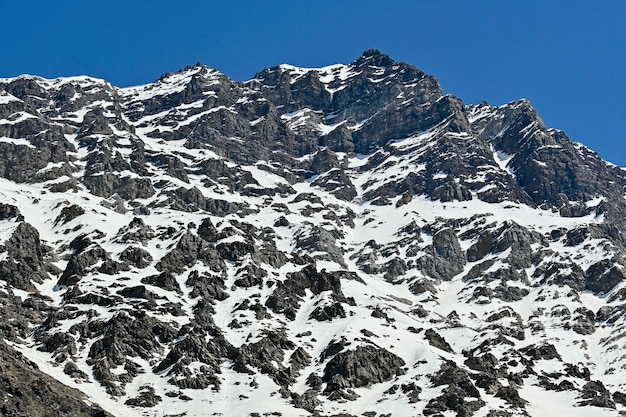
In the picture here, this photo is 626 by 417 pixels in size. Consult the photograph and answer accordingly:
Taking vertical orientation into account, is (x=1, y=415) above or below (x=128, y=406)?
below

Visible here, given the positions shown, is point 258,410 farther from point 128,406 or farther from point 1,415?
point 1,415

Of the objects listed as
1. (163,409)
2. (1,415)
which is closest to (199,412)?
(163,409)

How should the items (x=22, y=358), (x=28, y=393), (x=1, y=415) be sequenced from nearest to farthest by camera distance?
1. (x=1, y=415)
2. (x=28, y=393)
3. (x=22, y=358)

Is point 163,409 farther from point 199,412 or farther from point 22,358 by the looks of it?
point 22,358

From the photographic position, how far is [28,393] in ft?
530

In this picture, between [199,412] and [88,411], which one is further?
[199,412]

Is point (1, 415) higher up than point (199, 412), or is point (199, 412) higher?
point (199, 412)

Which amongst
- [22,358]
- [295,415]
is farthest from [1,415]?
[295,415]

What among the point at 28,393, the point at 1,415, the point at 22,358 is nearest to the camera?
the point at 1,415

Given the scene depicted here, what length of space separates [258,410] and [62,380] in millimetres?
44471

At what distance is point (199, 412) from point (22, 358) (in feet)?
132

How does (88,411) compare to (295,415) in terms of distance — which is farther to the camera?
(295,415)

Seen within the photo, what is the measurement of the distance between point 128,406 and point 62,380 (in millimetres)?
16038

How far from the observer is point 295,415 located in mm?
199625
